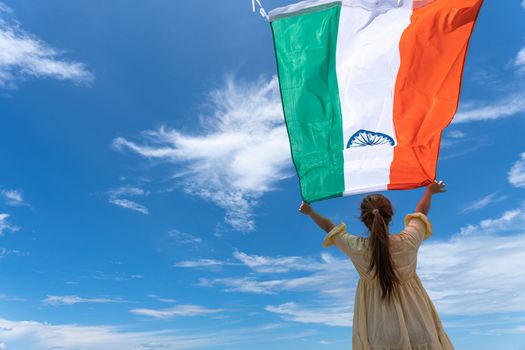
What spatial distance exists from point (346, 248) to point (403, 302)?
0.89m

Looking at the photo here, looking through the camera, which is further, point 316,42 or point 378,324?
point 316,42

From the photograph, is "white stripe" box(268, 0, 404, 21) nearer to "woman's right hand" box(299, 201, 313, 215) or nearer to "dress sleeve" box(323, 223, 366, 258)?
"woman's right hand" box(299, 201, 313, 215)

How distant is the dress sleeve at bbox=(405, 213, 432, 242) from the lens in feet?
17.8

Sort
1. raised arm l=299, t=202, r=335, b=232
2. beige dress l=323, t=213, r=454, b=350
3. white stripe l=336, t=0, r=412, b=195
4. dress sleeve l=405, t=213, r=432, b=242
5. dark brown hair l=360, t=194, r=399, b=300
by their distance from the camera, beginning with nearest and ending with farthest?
1. beige dress l=323, t=213, r=454, b=350
2. dark brown hair l=360, t=194, r=399, b=300
3. dress sleeve l=405, t=213, r=432, b=242
4. raised arm l=299, t=202, r=335, b=232
5. white stripe l=336, t=0, r=412, b=195

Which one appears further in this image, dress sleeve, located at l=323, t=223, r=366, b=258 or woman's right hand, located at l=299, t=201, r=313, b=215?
woman's right hand, located at l=299, t=201, r=313, b=215

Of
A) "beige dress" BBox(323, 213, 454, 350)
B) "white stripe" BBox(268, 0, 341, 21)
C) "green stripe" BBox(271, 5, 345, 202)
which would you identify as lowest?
"beige dress" BBox(323, 213, 454, 350)

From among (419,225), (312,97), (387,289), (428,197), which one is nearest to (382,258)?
(387,289)

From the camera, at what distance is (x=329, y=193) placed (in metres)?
7.64

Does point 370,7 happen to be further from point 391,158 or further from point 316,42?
point 391,158

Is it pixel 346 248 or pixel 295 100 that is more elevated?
pixel 295 100

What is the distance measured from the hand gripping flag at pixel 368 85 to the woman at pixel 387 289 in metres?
2.29

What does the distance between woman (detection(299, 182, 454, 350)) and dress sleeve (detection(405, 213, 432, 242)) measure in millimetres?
13

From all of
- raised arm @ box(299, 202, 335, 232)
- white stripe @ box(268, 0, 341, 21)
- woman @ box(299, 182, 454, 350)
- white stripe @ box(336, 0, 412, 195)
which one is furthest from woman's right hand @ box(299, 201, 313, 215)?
white stripe @ box(268, 0, 341, 21)

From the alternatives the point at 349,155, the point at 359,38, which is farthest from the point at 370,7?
the point at 349,155
